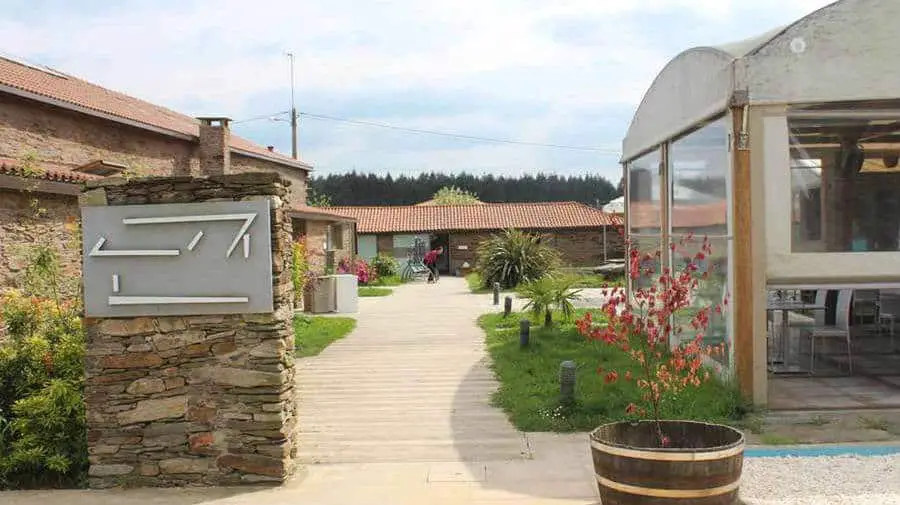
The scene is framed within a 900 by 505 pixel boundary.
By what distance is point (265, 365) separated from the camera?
6.17 meters

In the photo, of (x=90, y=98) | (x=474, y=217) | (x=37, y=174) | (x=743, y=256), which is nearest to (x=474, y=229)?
(x=474, y=217)

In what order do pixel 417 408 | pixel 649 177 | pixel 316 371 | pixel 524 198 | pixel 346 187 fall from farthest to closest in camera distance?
1. pixel 524 198
2. pixel 346 187
3. pixel 649 177
4. pixel 316 371
5. pixel 417 408

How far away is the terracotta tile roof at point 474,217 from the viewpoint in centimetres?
3591

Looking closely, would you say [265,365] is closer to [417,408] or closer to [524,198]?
[417,408]

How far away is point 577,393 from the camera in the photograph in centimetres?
827

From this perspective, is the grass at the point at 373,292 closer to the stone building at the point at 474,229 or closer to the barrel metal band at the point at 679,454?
the stone building at the point at 474,229

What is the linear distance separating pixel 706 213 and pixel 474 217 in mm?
29374

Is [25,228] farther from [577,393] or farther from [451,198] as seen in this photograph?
[451,198]

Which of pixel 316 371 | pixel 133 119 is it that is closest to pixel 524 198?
pixel 133 119

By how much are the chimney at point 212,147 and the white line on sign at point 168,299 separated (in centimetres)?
1611

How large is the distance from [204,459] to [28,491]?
1.48 metres

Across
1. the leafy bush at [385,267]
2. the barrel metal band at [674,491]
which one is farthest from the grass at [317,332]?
the leafy bush at [385,267]

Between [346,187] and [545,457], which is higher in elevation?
[346,187]

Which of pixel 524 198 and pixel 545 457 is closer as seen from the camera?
pixel 545 457
